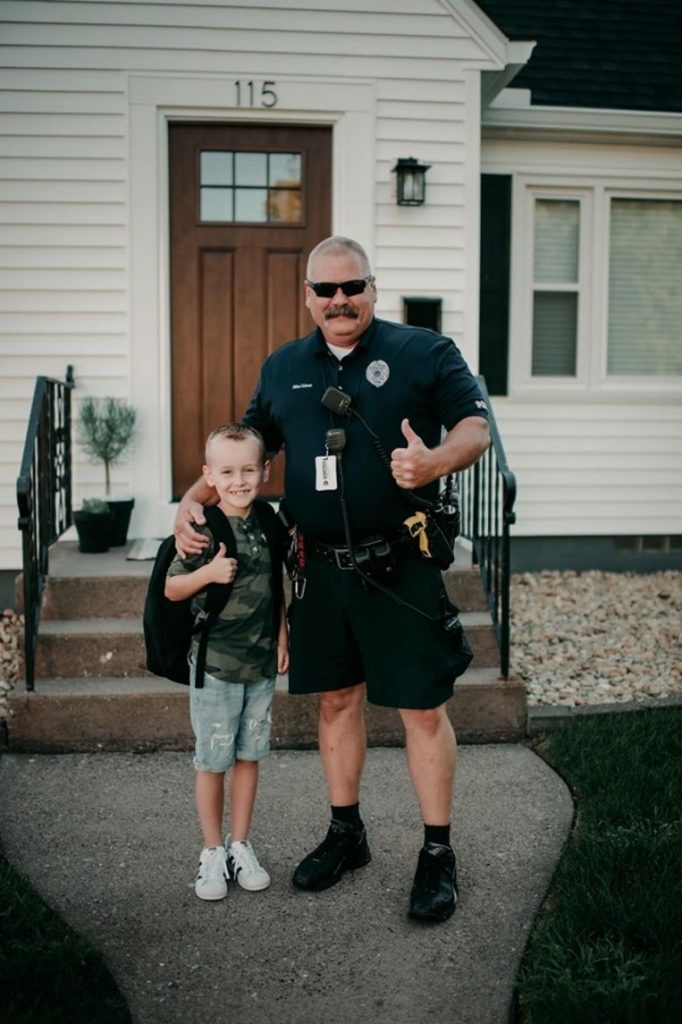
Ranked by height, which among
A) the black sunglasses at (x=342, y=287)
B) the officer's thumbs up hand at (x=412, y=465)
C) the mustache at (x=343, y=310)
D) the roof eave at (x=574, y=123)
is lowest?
the officer's thumbs up hand at (x=412, y=465)

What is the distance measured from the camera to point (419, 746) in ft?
10.1

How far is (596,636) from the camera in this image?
6.04m

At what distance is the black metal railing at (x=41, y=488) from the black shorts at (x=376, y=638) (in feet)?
5.55

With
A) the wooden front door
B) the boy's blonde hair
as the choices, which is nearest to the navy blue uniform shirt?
the boy's blonde hair

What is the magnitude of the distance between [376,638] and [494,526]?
A: 2342mm

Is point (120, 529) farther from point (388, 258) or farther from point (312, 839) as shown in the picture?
point (312, 839)

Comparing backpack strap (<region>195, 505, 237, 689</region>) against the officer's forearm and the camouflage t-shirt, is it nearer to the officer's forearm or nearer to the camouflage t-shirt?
the camouflage t-shirt

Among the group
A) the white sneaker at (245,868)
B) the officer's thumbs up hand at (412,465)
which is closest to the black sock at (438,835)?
the white sneaker at (245,868)

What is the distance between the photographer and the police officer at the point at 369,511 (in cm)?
302

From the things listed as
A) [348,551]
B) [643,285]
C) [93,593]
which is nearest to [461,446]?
[348,551]

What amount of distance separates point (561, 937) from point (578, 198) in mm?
5972

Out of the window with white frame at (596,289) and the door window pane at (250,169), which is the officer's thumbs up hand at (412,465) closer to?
the door window pane at (250,169)

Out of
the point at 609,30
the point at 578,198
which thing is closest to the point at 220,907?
the point at 578,198

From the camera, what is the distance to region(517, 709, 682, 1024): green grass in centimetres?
251
